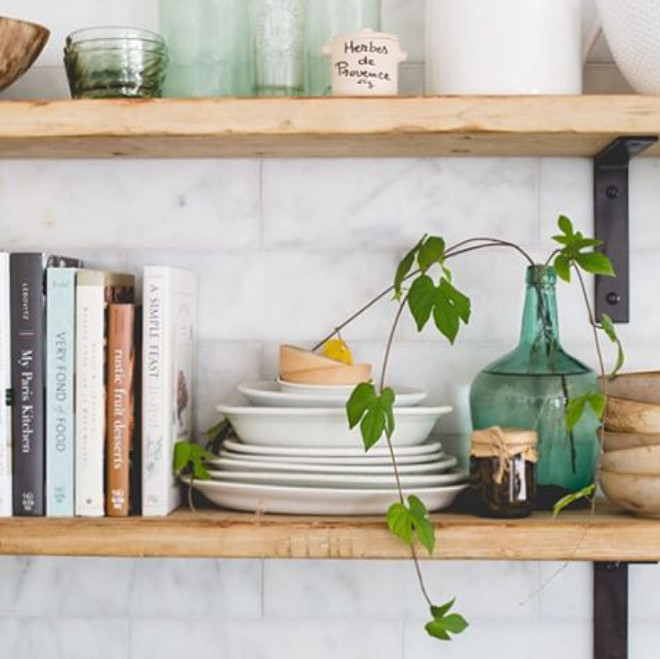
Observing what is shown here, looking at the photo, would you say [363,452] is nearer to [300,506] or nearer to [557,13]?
[300,506]

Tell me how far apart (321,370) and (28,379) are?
0.29 m

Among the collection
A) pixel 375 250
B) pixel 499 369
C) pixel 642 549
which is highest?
pixel 375 250

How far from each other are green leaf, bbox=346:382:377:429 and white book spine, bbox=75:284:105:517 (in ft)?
0.83

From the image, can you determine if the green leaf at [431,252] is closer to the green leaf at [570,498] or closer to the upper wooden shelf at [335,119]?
the upper wooden shelf at [335,119]

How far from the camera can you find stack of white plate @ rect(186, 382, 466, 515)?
111 cm

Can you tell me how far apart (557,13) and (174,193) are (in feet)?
1.53

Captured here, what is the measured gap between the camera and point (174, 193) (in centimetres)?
131

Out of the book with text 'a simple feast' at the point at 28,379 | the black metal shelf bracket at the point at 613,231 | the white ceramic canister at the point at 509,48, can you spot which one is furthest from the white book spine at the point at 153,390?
the black metal shelf bracket at the point at 613,231

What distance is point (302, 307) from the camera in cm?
130

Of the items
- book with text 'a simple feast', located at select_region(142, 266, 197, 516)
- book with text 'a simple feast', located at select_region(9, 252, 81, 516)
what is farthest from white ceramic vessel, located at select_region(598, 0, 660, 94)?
book with text 'a simple feast', located at select_region(9, 252, 81, 516)

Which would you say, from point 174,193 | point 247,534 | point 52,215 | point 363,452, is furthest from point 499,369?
point 52,215

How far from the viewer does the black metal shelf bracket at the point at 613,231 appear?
1.26m

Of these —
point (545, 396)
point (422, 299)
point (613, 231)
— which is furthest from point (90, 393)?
point (613, 231)

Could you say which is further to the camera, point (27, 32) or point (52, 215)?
point (52, 215)
